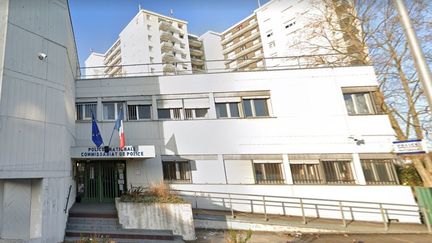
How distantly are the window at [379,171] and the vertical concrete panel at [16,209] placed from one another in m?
13.8

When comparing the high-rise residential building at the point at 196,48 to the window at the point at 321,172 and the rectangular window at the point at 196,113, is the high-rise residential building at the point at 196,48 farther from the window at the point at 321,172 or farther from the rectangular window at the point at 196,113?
the window at the point at 321,172

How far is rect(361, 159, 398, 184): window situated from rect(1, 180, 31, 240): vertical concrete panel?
1379 centimetres

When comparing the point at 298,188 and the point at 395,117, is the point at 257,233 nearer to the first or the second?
the point at 298,188

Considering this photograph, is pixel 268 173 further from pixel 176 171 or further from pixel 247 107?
pixel 176 171

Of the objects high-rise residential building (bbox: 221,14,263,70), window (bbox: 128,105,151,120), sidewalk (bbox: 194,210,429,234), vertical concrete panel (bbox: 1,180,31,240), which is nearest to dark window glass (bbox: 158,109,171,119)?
window (bbox: 128,105,151,120)

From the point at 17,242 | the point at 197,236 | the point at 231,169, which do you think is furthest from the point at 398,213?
the point at 17,242

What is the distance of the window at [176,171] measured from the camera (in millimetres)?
11930

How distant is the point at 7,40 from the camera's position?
696 cm

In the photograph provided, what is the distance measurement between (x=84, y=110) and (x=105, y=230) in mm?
7078

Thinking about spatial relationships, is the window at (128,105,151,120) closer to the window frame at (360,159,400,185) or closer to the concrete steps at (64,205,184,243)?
the concrete steps at (64,205,184,243)

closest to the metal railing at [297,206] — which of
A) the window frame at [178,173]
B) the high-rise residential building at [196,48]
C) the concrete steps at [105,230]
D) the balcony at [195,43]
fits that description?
the window frame at [178,173]

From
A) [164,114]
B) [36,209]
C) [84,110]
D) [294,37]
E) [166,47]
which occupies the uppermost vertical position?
[166,47]

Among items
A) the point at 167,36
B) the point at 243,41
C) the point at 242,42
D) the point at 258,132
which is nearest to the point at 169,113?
the point at 258,132

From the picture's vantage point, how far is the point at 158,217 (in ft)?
27.3
